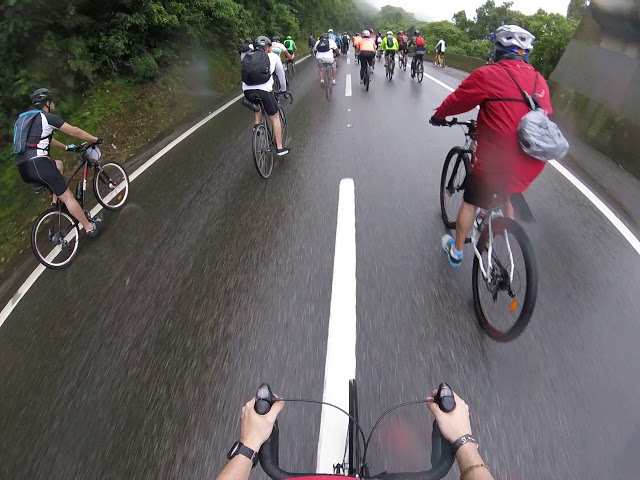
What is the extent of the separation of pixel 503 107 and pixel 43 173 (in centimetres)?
472

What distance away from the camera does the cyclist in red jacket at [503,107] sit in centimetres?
256

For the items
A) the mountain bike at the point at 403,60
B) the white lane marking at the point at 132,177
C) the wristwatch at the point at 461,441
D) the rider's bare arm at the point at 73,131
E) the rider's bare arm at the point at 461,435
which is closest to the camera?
the rider's bare arm at the point at 461,435

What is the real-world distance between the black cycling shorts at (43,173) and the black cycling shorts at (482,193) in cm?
449

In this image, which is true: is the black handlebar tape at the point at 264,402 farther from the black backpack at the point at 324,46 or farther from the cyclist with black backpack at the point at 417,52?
the cyclist with black backpack at the point at 417,52

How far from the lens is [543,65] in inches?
406

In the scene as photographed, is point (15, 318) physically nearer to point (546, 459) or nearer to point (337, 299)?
point (337, 299)

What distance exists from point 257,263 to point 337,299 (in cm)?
107

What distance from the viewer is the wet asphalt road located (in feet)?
7.91

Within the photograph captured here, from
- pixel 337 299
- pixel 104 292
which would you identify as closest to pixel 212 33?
pixel 104 292

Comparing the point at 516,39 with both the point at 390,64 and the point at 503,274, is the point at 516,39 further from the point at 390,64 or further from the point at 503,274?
the point at 390,64

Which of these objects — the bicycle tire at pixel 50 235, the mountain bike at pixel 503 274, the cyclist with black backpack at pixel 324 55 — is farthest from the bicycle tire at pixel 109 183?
the cyclist with black backpack at pixel 324 55

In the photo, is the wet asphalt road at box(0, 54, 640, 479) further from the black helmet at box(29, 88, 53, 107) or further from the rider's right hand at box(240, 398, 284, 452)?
the black helmet at box(29, 88, 53, 107)

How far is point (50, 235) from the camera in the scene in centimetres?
442

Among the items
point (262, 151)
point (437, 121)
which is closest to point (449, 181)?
point (437, 121)
